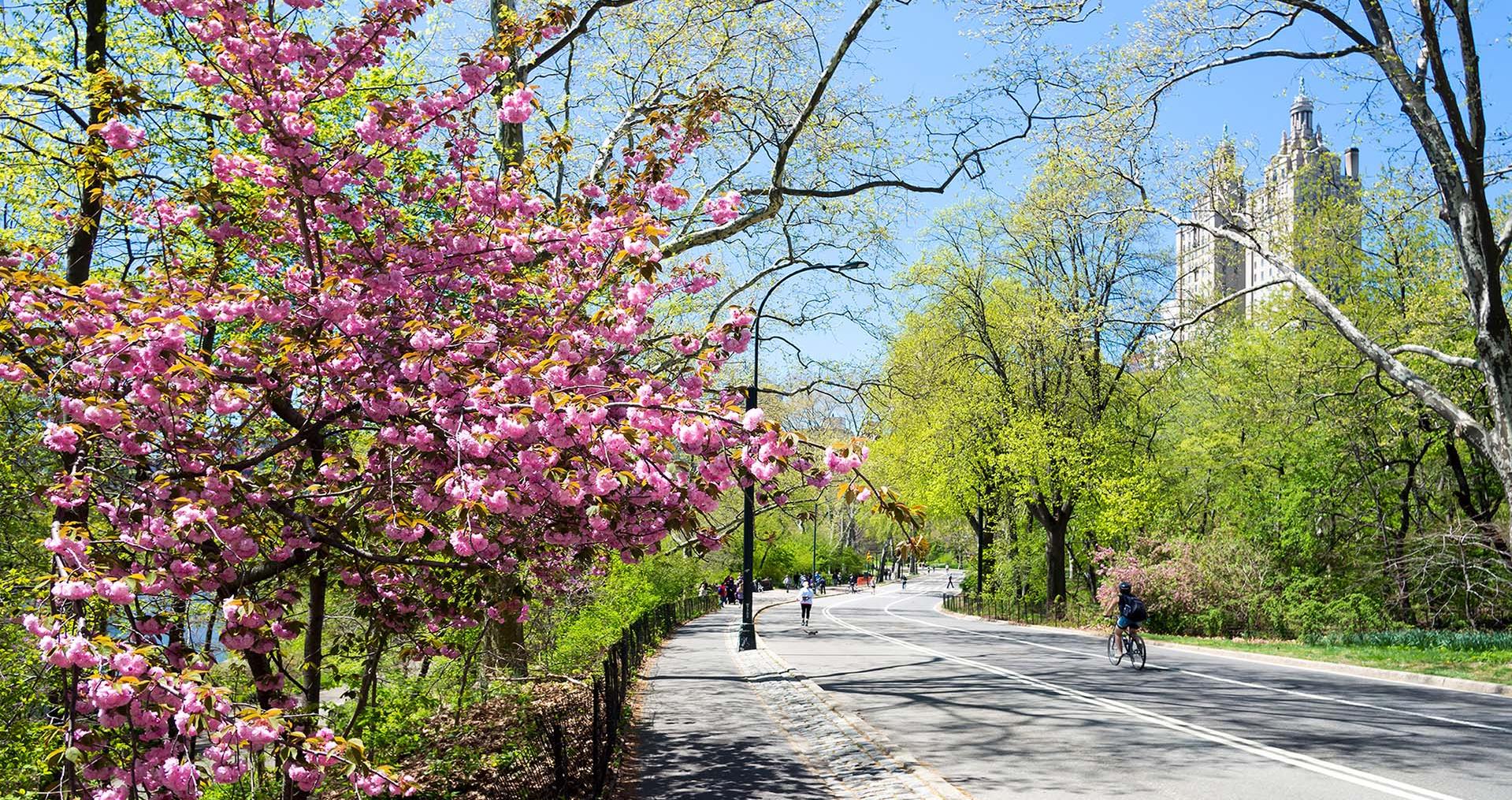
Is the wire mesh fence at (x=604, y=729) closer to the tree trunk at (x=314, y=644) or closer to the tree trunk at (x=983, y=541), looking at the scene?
the tree trunk at (x=314, y=644)

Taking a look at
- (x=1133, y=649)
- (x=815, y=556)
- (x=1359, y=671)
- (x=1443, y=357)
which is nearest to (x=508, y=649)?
(x=1133, y=649)

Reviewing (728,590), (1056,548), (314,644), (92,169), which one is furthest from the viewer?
(728,590)

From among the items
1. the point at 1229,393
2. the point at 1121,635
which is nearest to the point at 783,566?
the point at 1229,393

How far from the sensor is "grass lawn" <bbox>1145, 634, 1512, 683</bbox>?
1662cm

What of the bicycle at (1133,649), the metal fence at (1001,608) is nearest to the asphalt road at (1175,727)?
the bicycle at (1133,649)

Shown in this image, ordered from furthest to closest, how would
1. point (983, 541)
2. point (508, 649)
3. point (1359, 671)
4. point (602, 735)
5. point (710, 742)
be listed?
point (983, 541), point (1359, 671), point (508, 649), point (710, 742), point (602, 735)

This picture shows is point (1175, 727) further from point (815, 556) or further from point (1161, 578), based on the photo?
Answer: point (815, 556)

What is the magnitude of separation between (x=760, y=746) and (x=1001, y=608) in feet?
111

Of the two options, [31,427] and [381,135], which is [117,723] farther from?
[31,427]

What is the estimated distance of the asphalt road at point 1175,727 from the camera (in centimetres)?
824

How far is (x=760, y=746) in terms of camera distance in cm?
1079

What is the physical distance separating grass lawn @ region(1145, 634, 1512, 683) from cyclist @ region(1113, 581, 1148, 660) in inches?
169

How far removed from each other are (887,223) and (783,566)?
54999mm

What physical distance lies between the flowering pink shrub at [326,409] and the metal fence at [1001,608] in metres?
34.1
